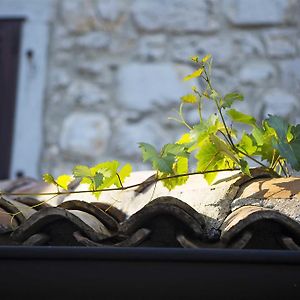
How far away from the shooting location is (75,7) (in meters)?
4.21


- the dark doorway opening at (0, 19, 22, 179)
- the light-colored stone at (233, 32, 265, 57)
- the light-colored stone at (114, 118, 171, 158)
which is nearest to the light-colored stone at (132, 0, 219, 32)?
the light-colored stone at (233, 32, 265, 57)

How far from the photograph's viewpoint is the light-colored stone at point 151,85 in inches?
158

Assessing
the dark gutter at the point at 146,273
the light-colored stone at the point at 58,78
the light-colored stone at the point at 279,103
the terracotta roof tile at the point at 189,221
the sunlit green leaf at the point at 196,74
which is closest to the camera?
the dark gutter at the point at 146,273

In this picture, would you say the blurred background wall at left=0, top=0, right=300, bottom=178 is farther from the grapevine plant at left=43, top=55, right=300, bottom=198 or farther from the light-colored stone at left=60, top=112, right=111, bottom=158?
the grapevine plant at left=43, top=55, right=300, bottom=198

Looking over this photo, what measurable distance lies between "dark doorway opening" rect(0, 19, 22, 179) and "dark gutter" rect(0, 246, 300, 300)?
285cm

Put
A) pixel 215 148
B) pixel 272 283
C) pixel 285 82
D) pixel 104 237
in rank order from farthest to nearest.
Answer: pixel 285 82 → pixel 215 148 → pixel 104 237 → pixel 272 283

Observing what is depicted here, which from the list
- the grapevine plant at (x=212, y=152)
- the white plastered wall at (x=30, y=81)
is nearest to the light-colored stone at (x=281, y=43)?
the white plastered wall at (x=30, y=81)

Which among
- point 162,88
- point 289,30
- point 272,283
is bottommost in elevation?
point 272,283

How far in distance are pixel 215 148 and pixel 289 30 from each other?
2574mm

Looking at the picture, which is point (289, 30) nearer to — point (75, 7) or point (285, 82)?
point (285, 82)

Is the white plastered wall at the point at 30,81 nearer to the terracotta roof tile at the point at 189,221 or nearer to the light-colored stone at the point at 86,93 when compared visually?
the light-colored stone at the point at 86,93

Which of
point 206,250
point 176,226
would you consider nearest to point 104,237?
point 176,226

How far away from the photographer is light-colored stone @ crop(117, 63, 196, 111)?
400cm

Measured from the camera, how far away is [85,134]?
13.3ft
